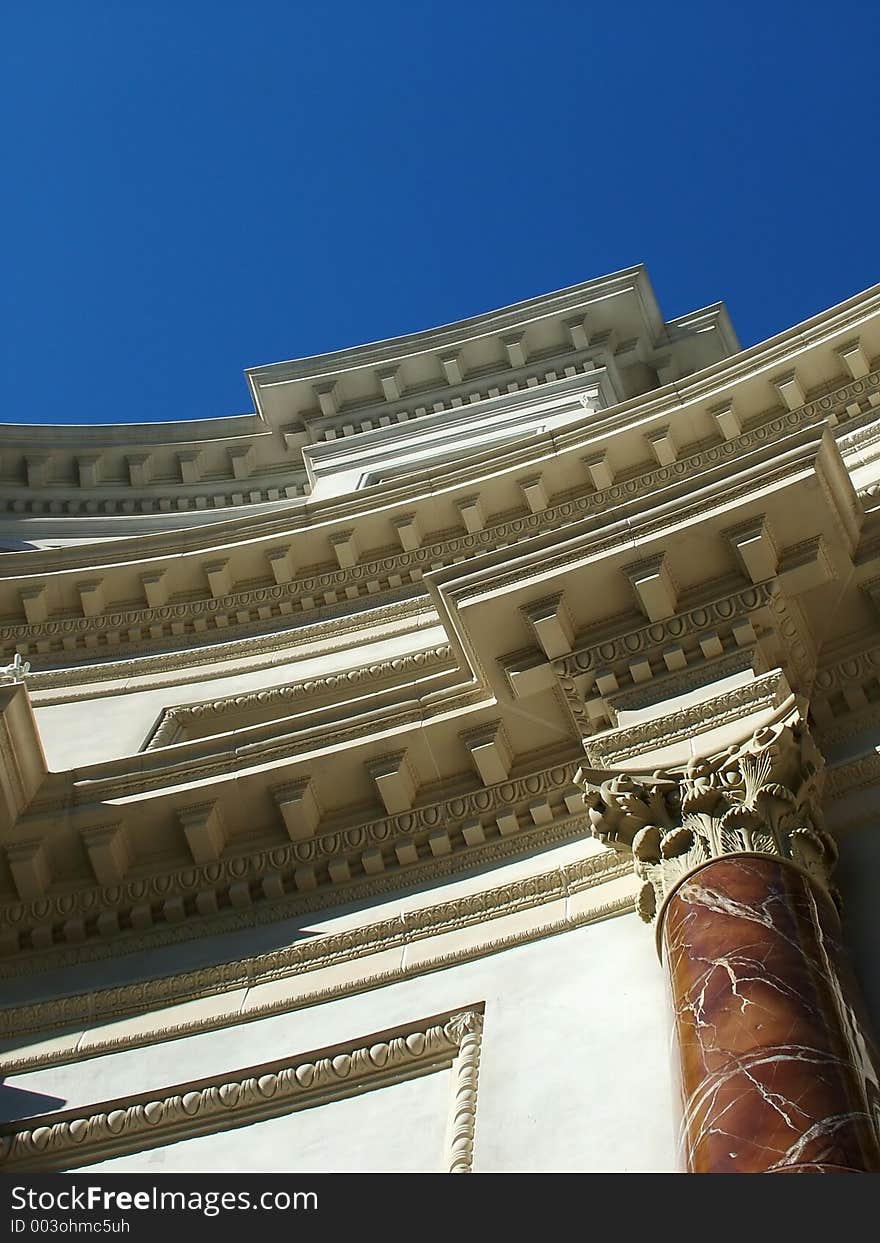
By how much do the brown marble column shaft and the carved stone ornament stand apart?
0.63ft

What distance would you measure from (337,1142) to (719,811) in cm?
314

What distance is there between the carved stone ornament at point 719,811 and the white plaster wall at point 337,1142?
1.86m

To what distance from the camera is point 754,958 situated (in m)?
8.20

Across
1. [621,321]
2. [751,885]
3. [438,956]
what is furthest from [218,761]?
[621,321]

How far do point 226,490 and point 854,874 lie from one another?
1781 cm

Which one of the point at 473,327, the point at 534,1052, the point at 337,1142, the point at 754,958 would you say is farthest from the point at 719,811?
the point at 473,327

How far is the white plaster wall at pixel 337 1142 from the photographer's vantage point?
923 centimetres

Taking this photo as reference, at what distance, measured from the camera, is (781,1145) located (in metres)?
7.02

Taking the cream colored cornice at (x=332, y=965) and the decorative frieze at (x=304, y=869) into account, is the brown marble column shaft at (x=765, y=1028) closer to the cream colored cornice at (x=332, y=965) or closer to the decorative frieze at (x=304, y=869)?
the cream colored cornice at (x=332, y=965)

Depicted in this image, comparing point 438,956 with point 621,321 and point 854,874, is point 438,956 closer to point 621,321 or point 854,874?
point 854,874

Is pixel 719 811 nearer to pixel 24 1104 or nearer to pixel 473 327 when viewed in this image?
pixel 24 1104
